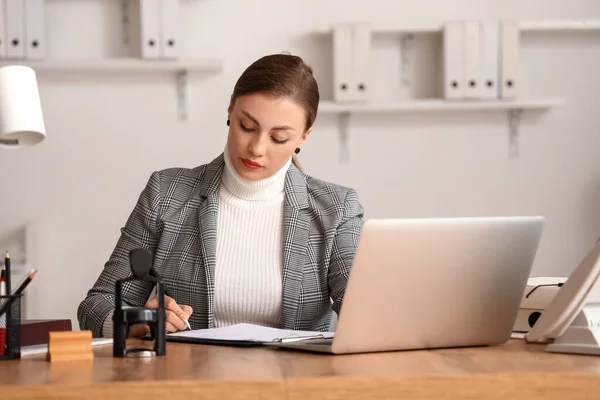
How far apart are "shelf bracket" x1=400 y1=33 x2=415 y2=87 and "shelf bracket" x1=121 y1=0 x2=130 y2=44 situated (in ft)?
3.74

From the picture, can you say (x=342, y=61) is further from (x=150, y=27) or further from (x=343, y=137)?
(x=150, y=27)

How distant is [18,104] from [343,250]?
811 millimetres

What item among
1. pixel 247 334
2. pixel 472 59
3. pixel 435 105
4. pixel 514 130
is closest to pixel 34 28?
pixel 435 105

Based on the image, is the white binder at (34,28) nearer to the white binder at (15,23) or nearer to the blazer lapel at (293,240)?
the white binder at (15,23)

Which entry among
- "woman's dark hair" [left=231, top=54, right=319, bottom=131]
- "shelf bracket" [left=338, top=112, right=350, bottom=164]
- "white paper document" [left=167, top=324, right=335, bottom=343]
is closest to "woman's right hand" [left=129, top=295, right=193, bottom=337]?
"white paper document" [left=167, top=324, right=335, bottom=343]

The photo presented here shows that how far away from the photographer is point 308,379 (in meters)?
1.08

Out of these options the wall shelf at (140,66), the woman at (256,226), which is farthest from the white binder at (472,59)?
the woman at (256,226)

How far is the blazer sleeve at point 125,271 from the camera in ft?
6.03

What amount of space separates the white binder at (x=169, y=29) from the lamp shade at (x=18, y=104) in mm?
1859

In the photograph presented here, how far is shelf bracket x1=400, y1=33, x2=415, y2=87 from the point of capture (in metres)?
3.81

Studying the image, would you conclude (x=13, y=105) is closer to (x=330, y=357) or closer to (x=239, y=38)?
(x=330, y=357)

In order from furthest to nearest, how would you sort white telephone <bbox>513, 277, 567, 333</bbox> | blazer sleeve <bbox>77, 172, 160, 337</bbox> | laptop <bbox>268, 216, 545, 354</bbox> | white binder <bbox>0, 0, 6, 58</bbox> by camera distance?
white binder <bbox>0, 0, 6, 58</bbox>
blazer sleeve <bbox>77, 172, 160, 337</bbox>
white telephone <bbox>513, 277, 567, 333</bbox>
laptop <bbox>268, 216, 545, 354</bbox>

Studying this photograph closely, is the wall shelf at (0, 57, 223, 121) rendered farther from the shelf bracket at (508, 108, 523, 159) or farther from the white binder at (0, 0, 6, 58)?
the shelf bracket at (508, 108, 523, 159)

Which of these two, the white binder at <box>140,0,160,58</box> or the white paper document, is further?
the white binder at <box>140,0,160,58</box>
